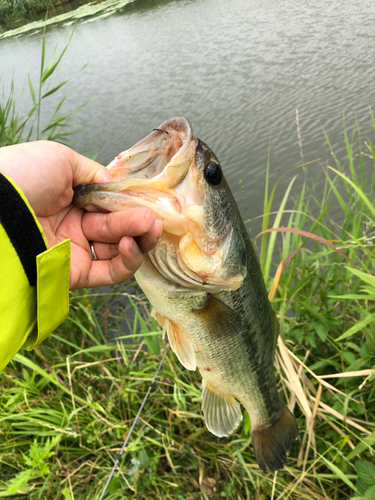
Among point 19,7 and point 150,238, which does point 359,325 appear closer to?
point 150,238

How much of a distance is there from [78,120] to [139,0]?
17058 mm

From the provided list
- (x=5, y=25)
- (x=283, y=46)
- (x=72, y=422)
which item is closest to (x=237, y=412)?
(x=72, y=422)

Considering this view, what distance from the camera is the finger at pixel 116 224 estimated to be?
135 cm

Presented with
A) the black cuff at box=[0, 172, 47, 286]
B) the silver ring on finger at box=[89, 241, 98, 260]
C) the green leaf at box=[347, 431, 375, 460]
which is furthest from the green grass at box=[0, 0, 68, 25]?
the green leaf at box=[347, 431, 375, 460]

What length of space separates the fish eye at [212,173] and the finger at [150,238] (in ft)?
1.00

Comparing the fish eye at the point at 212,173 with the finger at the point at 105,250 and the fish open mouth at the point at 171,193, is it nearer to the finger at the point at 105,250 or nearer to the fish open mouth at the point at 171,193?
the fish open mouth at the point at 171,193

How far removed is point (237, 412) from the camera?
6.86 feet

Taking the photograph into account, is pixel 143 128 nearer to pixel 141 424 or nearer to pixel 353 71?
pixel 353 71

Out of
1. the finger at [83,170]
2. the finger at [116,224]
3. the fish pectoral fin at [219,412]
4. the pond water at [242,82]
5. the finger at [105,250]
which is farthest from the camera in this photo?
the pond water at [242,82]

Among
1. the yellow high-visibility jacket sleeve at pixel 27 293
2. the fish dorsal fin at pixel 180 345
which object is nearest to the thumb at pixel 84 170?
the yellow high-visibility jacket sleeve at pixel 27 293

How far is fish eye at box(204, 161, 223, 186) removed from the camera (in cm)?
152

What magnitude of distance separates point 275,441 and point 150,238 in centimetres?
148

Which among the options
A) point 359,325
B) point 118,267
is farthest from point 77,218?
point 359,325

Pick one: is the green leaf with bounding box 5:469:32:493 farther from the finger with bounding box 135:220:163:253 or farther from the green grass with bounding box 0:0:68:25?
the green grass with bounding box 0:0:68:25
